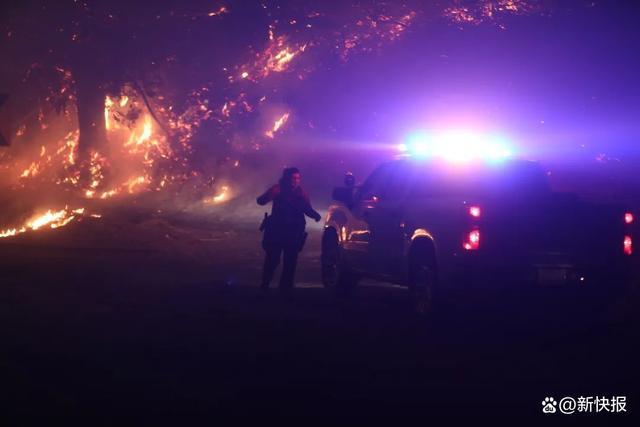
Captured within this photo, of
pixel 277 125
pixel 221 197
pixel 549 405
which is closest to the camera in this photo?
pixel 549 405

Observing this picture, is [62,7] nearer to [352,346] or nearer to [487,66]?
[487,66]

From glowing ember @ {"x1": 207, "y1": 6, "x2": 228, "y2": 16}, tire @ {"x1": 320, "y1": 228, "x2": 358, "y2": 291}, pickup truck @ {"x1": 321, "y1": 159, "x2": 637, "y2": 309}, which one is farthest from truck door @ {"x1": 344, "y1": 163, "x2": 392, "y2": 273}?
glowing ember @ {"x1": 207, "y1": 6, "x2": 228, "y2": 16}

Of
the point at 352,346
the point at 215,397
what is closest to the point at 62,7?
the point at 352,346

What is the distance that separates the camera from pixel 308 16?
2706 cm

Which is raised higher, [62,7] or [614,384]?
[62,7]

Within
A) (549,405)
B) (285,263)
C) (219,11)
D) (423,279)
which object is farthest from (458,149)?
(219,11)

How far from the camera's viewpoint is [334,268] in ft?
47.9

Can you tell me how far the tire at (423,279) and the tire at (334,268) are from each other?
2078mm

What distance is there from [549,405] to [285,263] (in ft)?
22.7

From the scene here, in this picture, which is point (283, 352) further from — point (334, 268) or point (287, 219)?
point (334, 268)

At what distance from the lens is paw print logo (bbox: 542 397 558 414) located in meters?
7.25

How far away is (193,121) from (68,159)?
7.67 metres

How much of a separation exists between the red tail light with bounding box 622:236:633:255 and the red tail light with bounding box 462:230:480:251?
1.45m

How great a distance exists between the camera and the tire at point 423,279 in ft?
36.9
